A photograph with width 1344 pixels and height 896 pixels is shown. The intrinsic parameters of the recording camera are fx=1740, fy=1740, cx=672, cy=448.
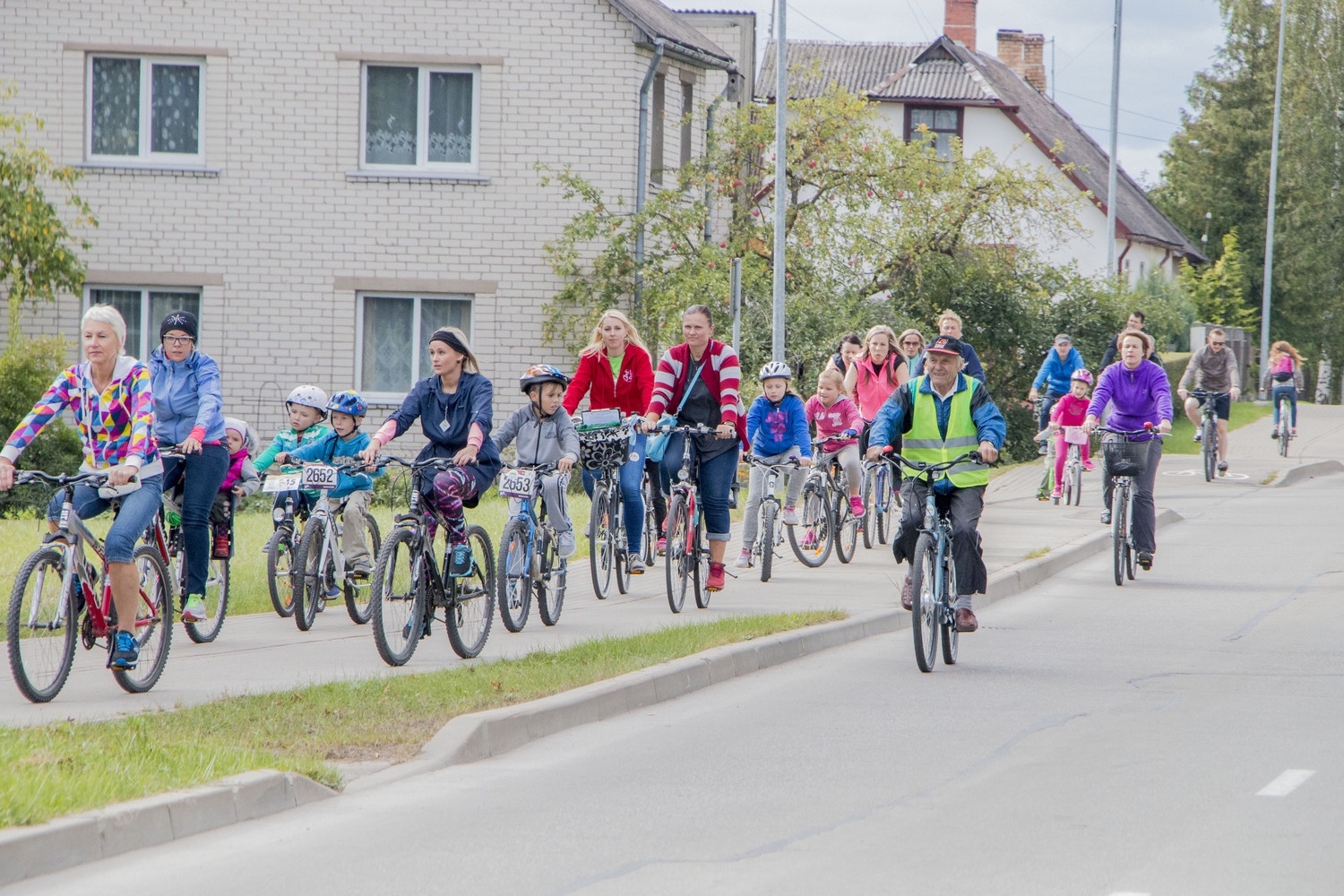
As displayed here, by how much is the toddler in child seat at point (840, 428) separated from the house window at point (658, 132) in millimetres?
10095

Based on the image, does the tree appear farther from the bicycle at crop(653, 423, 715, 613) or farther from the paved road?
the paved road

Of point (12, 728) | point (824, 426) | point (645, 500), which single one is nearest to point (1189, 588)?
point (824, 426)

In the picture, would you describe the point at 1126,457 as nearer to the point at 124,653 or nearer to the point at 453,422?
the point at 453,422

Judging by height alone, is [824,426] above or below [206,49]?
below

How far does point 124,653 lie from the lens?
26.2 ft

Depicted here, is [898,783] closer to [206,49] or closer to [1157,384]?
[1157,384]

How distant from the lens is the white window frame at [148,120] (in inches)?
914

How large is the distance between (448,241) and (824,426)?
991 cm

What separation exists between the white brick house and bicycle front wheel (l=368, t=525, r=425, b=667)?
46.5ft

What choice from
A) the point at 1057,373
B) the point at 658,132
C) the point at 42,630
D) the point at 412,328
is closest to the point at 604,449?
the point at 42,630

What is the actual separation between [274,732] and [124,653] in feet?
4.28

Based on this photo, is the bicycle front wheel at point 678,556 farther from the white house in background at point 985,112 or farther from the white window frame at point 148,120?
the white house in background at point 985,112

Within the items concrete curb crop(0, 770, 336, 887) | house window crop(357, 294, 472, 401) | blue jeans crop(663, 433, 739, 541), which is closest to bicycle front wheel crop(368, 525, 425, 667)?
concrete curb crop(0, 770, 336, 887)

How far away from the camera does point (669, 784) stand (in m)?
6.72
